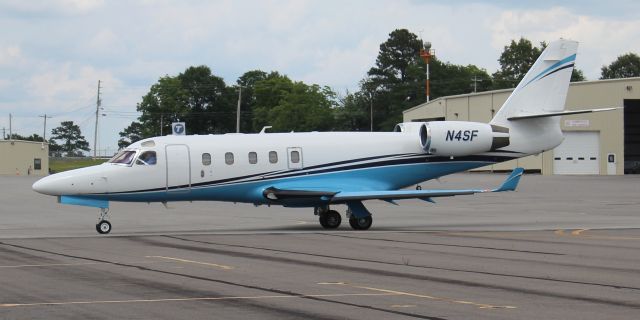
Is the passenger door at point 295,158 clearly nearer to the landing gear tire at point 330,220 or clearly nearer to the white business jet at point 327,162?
the white business jet at point 327,162

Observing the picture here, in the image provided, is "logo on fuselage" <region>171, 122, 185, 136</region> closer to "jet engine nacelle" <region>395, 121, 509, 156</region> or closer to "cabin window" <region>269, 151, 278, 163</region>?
"cabin window" <region>269, 151, 278, 163</region>

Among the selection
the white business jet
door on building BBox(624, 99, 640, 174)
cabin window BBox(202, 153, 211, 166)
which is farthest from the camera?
door on building BBox(624, 99, 640, 174)

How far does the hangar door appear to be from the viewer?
7681 centimetres

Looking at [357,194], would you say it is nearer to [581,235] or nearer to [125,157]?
[581,235]

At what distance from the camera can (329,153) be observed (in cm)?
3017

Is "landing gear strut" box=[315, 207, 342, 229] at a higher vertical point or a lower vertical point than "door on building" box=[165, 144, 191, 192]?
lower

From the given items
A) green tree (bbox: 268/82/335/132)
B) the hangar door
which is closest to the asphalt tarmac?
the hangar door

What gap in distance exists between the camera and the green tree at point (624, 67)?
160750 mm

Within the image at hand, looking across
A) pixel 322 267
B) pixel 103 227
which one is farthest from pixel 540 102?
pixel 322 267

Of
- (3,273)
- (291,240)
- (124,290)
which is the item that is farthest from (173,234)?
(124,290)

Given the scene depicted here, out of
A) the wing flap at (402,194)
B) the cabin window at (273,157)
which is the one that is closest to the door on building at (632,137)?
the wing flap at (402,194)

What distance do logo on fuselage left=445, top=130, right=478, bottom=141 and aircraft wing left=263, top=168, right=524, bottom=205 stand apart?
2447mm

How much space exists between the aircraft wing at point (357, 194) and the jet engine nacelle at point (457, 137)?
2.16 meters

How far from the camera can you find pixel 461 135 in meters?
30.9
